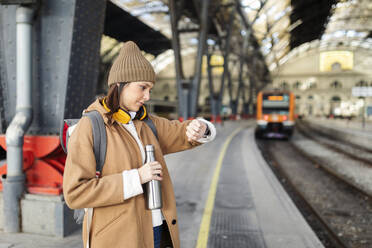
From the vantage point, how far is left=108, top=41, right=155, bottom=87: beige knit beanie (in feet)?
4.62

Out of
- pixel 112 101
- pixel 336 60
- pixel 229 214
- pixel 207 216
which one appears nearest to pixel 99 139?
pixel 112 101

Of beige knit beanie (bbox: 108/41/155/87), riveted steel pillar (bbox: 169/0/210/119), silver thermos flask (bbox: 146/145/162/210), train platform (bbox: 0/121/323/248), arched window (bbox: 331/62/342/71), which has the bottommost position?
train platform (bbox: 0/121/323/248)

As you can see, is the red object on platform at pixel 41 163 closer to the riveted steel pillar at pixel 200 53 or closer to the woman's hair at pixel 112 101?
the woman's hair at pixel 112 101

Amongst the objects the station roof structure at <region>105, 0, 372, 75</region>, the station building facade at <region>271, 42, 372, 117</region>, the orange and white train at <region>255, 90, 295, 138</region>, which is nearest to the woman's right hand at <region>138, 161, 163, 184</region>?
the orange and white train at <region>255, 90, 295, 138</region>

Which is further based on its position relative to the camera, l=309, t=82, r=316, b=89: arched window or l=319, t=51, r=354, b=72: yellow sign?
l=319, t=51, r=354, b=72: yellow sign

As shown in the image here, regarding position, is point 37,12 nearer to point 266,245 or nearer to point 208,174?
point 266,245

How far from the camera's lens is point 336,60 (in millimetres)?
63969

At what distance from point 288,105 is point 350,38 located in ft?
174

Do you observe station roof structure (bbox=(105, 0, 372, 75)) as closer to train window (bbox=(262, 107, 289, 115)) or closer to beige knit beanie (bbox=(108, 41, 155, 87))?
train window (bbox=(262, 107, 289, 115))

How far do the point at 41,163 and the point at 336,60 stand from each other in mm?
71777

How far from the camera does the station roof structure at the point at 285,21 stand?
2791 centimetres

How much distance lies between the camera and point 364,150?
13.6 metres

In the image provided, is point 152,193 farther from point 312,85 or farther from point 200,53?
point 312,85

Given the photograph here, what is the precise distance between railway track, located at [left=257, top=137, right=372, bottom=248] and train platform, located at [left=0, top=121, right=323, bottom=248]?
714 mm
